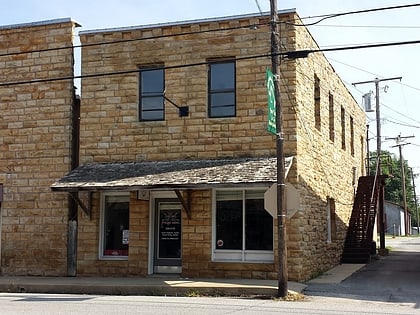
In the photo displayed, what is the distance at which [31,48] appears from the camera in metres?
19.5

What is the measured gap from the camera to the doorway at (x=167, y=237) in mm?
18031

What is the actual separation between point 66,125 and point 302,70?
7.31 metres

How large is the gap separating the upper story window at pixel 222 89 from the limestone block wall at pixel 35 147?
14.4 feet

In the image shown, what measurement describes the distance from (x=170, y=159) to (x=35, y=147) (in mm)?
4376

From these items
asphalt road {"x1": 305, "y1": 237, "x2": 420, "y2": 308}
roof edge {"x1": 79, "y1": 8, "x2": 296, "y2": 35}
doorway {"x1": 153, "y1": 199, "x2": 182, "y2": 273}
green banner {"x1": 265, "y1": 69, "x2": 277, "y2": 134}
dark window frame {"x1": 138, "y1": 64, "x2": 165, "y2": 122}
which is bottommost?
asphalt road {"x1": 305, "y1": 237, "x2": 420, "y2": 308}

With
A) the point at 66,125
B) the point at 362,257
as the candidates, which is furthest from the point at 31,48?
the point at 362,257

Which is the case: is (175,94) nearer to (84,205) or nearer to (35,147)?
(84,205)

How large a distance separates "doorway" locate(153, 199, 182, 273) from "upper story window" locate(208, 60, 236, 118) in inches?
116

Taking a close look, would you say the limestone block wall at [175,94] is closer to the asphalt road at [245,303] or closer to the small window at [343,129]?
the asphalt road at [245,303]

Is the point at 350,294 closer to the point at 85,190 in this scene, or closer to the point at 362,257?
the point at 85,190

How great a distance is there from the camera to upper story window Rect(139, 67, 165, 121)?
18516 millimetres

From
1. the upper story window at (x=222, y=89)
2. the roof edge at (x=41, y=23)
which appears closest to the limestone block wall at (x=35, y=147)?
the roof edge at (x=41, y=23)

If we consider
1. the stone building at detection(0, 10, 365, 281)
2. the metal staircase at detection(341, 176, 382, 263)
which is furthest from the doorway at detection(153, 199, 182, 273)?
the metal staircase at detection(341, 176, 382, 263)

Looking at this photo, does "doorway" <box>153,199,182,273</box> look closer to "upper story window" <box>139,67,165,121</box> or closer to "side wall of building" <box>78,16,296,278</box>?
"side wall of building" <box>78,16,296,278</box>
